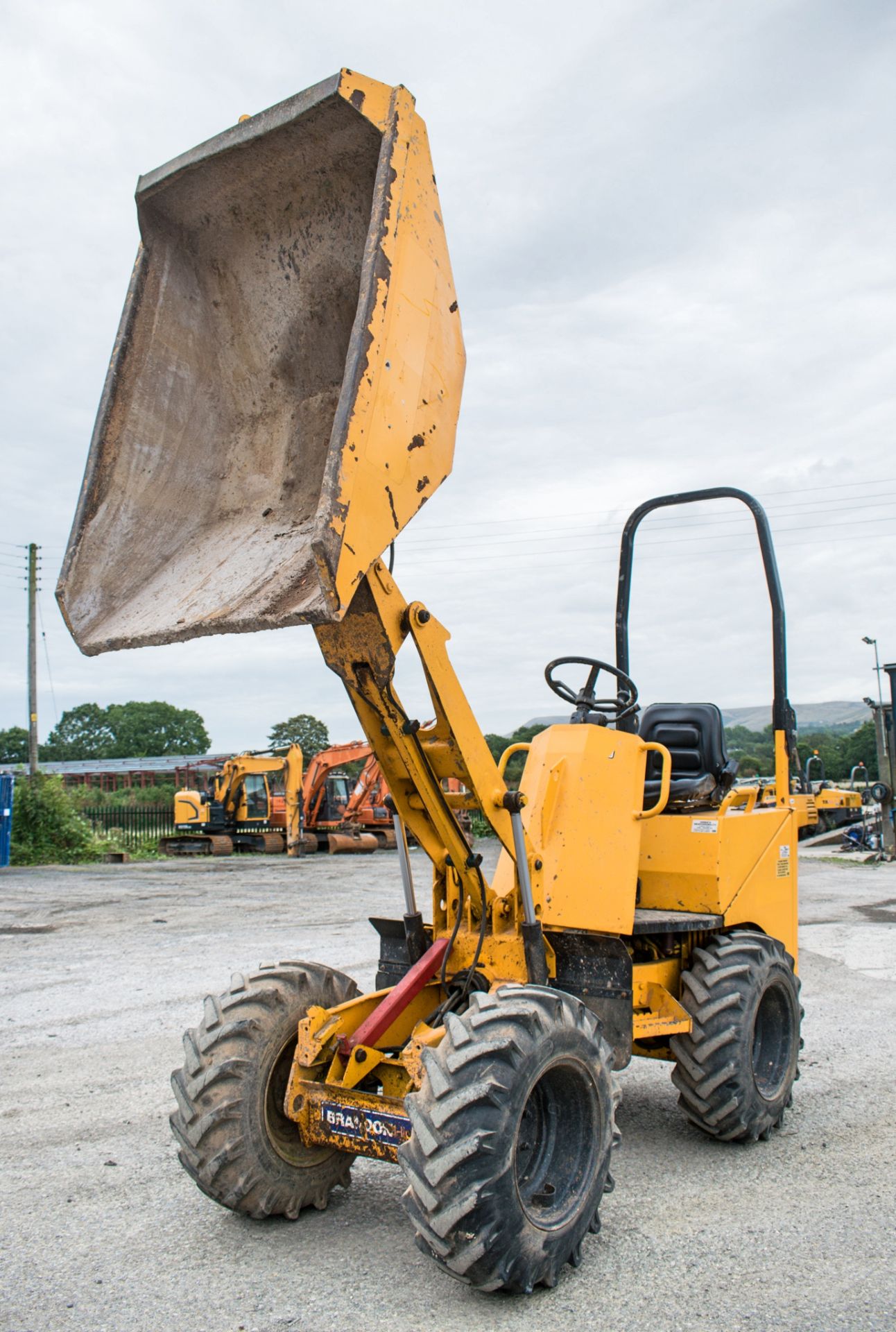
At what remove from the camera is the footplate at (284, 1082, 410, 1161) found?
12.9ft

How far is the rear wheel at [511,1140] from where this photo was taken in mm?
3416

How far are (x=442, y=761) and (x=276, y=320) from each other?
1863mm

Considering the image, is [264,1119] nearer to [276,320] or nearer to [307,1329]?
[307,1329]

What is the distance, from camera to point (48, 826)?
26.0 metres

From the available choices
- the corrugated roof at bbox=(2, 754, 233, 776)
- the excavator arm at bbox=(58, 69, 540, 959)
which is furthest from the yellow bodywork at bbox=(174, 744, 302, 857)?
the corrugated roof at bbox=(2, 754, 233, 776)

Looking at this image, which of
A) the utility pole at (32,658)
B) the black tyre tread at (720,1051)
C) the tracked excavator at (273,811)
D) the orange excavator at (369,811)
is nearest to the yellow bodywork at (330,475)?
the black tyre tread at (720,1051)

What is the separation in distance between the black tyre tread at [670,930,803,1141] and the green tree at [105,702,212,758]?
254 ft

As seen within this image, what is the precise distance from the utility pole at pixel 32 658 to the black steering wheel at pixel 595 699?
89.9 feet

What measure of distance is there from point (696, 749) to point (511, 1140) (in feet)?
10.3

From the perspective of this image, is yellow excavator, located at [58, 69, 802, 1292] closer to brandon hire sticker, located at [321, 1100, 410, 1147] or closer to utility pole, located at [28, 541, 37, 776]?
brandon hire sticker, located at [321, 1100, 410, 1147]

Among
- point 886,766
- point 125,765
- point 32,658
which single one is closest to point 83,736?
point 125,765

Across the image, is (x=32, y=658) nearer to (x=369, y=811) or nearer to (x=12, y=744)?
(x=369, y=811)

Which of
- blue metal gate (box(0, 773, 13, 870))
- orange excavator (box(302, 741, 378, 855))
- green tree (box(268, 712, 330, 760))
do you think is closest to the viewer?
blue metal gate (box(0, 773, 13, 870))

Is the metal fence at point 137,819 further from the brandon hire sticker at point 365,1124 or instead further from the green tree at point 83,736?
the green tree at point 83,736
